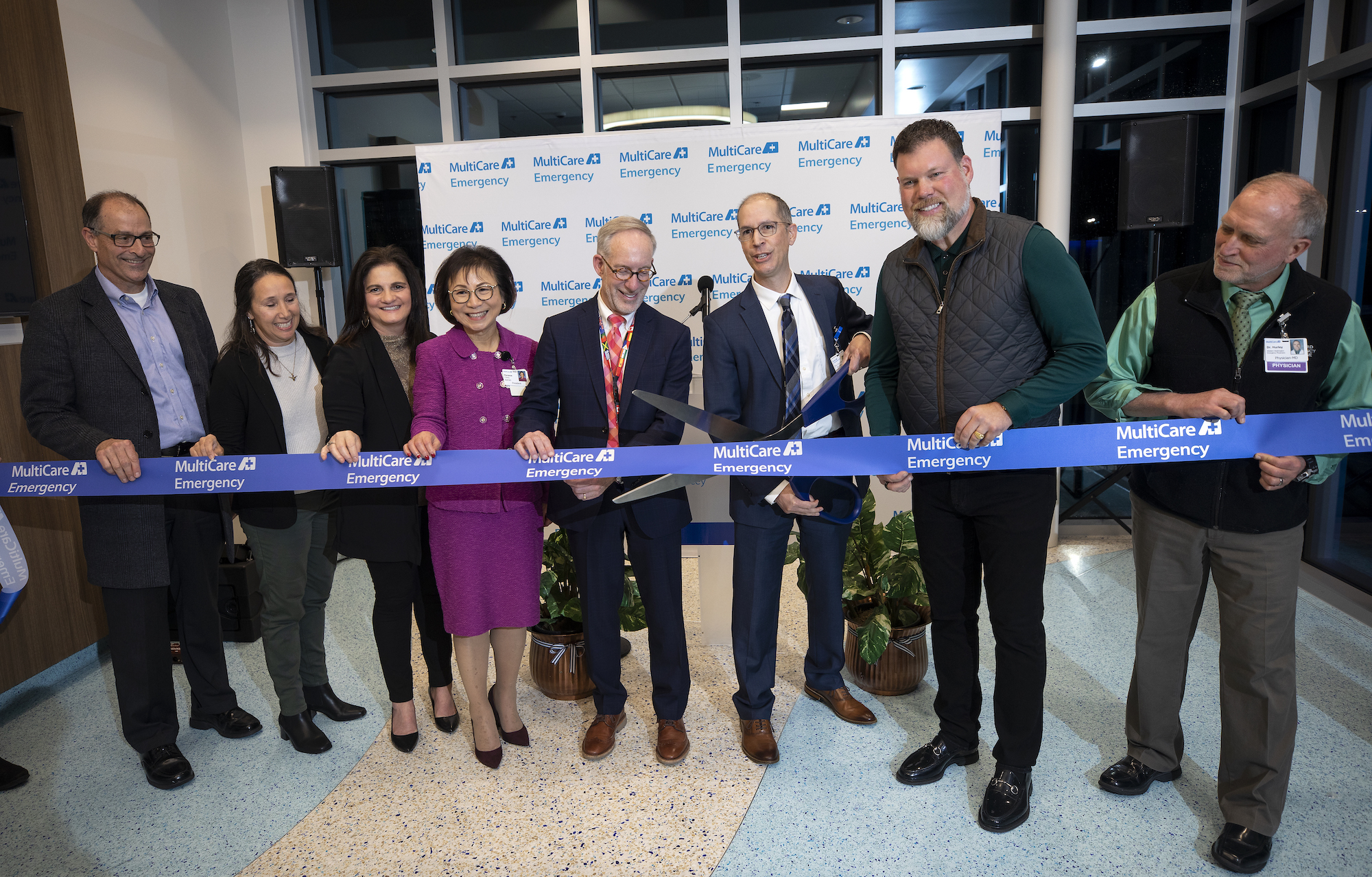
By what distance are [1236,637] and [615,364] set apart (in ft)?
6.77

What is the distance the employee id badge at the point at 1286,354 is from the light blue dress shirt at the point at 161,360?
3.58 m

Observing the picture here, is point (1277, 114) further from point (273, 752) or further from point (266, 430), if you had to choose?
point (273, 752)

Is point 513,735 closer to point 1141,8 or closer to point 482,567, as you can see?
point 482,567


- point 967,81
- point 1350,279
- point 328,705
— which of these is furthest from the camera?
point 967,81

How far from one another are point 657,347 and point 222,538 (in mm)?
1969

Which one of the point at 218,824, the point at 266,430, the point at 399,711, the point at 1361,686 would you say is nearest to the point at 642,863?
the point at 399,711

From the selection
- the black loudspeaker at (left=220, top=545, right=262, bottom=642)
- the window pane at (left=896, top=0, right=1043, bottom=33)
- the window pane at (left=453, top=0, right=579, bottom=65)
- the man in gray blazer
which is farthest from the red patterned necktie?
the window pane at (left=896, top=0, right=1043, bottom=33)

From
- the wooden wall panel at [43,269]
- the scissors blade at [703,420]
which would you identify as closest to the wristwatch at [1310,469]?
the scissors blade at [703,420]

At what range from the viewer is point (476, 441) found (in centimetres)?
260

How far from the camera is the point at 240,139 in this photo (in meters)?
5.69

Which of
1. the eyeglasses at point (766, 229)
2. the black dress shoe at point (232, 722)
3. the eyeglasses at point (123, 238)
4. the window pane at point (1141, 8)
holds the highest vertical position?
the window pane at point (1141, 8)

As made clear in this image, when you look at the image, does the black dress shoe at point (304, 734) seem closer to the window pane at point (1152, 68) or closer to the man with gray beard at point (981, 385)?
the man with gray beard at point (981, 385)

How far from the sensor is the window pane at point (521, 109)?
5625mm

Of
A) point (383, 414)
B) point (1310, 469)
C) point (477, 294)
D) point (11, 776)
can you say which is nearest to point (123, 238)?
point (383, 414)
